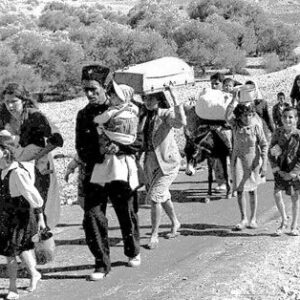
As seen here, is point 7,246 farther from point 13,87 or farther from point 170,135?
point 170,135

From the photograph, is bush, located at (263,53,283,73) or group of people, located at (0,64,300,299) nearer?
group of people, located at (0,64,300,299)

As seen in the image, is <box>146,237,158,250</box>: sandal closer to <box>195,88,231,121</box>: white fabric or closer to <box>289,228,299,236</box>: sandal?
<box>289,228,299,236</box>: sandal

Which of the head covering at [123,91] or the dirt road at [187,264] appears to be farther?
the head covering at [123,91]

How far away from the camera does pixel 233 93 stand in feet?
36.2

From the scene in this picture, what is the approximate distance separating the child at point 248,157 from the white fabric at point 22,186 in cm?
290

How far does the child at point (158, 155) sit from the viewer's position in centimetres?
899

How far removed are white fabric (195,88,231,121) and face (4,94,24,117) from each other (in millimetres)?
3670

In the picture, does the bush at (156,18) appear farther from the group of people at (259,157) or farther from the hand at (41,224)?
the hand at (41,224)

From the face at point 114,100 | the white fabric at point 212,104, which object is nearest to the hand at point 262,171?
the white fabric at point 212,104

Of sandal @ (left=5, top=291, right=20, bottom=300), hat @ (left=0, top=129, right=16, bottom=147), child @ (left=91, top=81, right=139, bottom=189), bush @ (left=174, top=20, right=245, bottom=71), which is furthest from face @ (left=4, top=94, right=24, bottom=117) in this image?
bush @ (left=174, top=20, right=245, bottom=71)

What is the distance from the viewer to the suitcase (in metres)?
8.47

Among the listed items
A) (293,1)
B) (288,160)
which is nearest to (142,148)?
(288,160)

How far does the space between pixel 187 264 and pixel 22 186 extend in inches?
73.9

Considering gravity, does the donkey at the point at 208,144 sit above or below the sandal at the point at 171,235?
above
